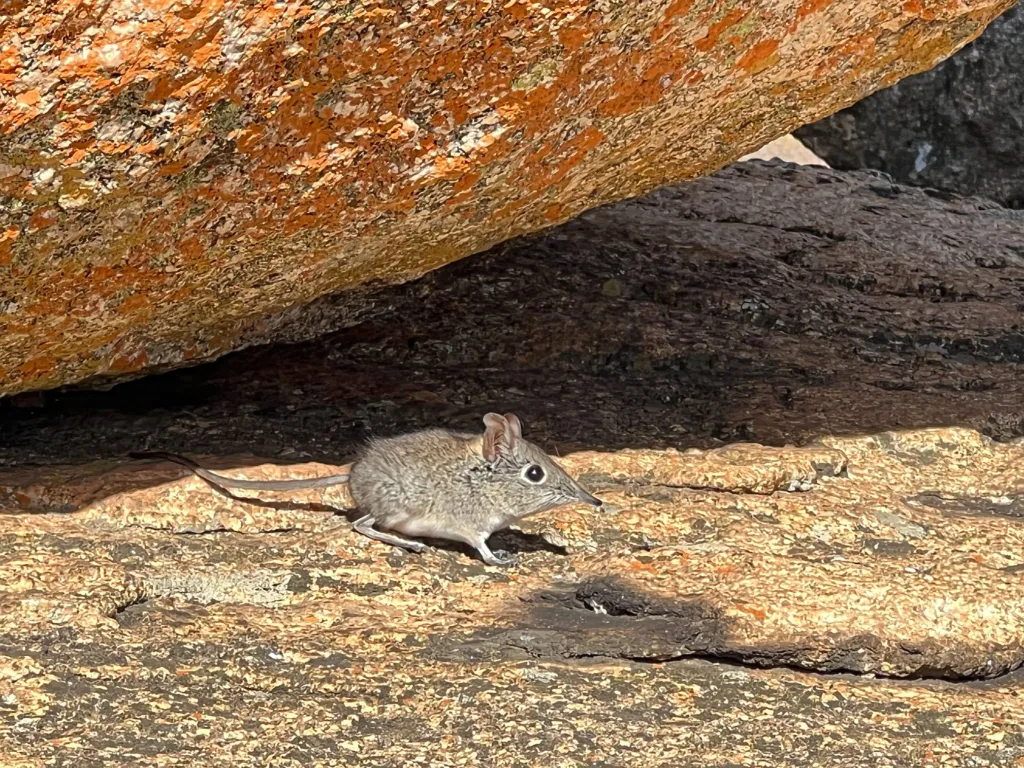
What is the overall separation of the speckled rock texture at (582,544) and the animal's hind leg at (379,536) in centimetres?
7

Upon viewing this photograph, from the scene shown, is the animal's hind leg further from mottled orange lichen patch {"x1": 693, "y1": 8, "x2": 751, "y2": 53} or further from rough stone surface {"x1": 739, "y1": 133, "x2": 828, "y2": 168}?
rough stone surface {"x1": 739, "y1": 133, "x2": 828, "y2": 168}

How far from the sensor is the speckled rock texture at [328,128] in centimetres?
417

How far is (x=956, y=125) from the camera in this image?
11.5 metres

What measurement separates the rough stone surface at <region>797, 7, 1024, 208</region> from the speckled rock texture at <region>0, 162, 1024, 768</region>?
2.89 metres

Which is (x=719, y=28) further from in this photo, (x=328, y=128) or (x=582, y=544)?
(x=582, y=544)

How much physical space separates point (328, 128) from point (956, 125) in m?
8.22

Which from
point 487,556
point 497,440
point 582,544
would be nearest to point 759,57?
point 497,440

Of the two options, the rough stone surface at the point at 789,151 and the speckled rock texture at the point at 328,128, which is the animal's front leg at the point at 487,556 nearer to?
the speckled rock texture at the point at 328,128

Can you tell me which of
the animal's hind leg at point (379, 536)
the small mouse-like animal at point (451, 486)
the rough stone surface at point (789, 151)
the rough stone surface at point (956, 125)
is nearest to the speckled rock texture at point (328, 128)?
the small mouse-like animal at point (451, 486)

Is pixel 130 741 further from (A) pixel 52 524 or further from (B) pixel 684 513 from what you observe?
(B) pixel 684 513

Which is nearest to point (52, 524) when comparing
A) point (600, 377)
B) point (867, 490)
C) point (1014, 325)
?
point (600, 377)

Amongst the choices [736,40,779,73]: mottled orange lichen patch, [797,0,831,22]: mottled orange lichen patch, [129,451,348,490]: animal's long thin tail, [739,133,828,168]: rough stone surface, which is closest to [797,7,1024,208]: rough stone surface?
[739,133,828,168]: rough stone surface

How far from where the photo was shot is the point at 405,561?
224 inches

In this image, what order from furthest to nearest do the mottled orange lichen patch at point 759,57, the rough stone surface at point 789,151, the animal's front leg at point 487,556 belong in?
the rough stone surface at point 789,151, the animal's front leg at point 487,556, the mottled orange lichen patch at point 759,57
